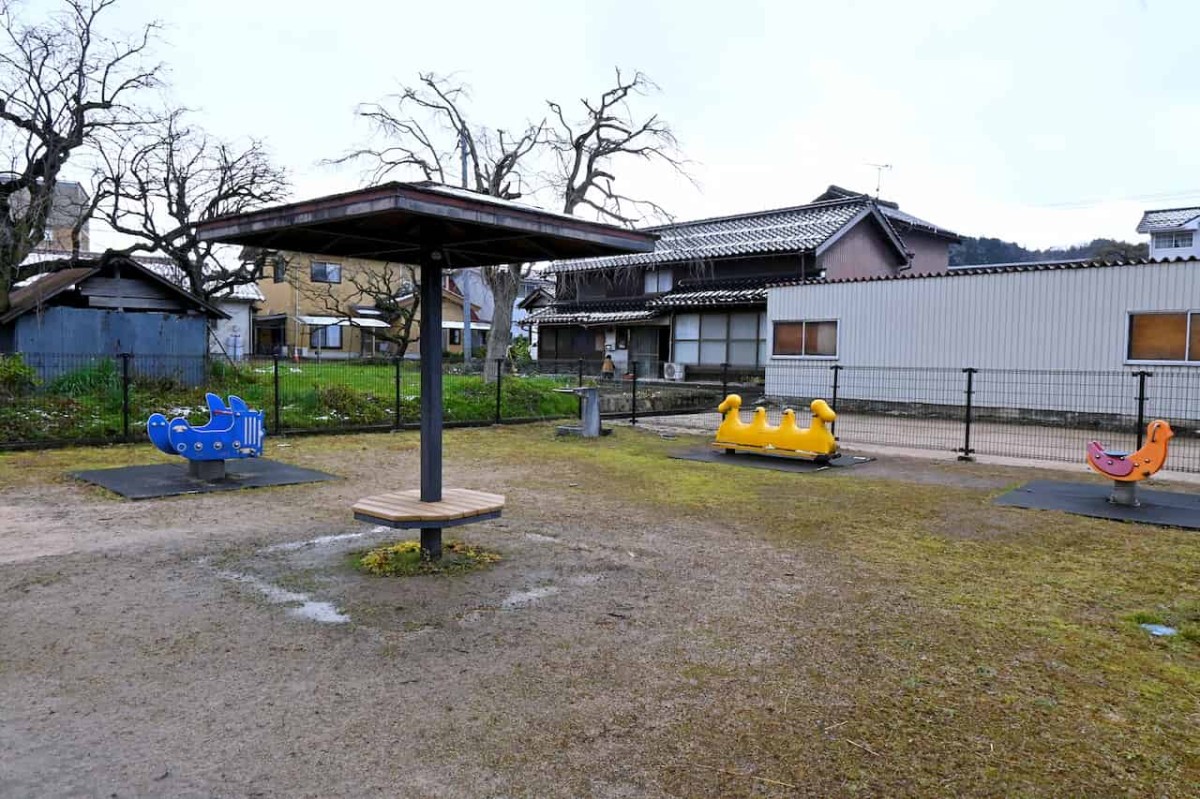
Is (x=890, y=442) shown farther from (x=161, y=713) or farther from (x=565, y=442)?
(x=161, y=713)

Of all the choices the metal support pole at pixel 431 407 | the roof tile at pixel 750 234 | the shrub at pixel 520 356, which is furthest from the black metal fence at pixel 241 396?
the shrub at pixel 520 356

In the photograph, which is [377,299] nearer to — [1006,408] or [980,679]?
[1006,408]

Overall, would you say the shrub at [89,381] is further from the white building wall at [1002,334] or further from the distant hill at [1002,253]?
the distant hill at [1002,253]

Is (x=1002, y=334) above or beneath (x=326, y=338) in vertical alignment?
beneath

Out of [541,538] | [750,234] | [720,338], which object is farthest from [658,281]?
[541,538]

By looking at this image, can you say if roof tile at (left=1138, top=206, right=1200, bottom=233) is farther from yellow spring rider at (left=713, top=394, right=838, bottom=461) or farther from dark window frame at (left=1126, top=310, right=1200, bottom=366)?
yellow spring rider at (left=713, top=394, right=838, bottom=461)

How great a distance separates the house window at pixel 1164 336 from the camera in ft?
49.8

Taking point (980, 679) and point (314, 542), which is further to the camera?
point (314, 542)

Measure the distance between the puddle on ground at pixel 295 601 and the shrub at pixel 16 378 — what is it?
34.9 ft

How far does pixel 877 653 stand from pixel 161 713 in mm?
3226

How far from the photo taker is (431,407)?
5.70 meters

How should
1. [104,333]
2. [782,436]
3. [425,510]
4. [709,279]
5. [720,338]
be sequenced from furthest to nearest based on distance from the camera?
[709,279] → [720,338] → [104,333] → [782,436] → [425,510]

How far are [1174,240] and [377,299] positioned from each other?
41490 mm

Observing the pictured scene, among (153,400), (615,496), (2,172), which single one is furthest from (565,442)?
(2,172)
